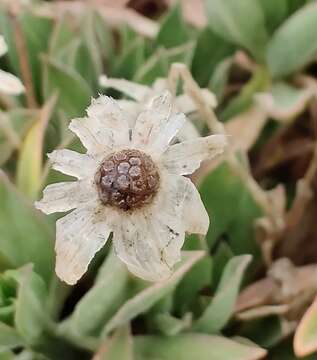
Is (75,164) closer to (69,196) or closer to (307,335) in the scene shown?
(69,196)

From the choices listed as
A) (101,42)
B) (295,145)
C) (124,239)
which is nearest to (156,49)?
(101,42)

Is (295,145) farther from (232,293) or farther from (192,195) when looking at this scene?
(192,195)

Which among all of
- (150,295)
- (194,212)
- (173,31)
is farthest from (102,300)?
(173,31)

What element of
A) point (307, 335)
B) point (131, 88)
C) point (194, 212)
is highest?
point (131, 88)

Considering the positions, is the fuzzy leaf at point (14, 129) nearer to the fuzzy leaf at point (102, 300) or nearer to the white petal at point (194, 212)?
the fuzzy leaf at point (102, 300)

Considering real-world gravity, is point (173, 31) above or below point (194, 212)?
above

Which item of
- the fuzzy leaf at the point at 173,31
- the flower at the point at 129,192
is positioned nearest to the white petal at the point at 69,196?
the flower at the point at 129,192

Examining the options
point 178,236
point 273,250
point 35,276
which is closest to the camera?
point 178,236
